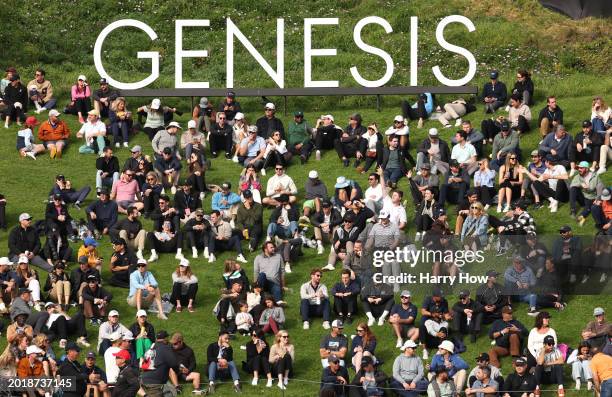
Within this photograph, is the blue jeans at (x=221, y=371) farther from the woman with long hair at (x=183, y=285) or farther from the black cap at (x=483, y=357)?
the black cap at (x=483, y=357)

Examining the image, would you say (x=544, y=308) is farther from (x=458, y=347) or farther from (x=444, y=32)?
(x=444, y=32)

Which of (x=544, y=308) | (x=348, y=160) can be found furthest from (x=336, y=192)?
(x=544, y=308)

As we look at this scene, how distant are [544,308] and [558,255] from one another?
1.29 m

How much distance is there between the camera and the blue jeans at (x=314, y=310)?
132ft

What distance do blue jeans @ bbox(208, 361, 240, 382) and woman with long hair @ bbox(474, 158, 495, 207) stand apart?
9200mm

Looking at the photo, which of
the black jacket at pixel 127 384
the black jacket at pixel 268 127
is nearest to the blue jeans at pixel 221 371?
the black jacket at pixel 127 384

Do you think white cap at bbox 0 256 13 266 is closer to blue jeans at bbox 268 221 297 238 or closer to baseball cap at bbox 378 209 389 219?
blue jeans at bbox 268 221 297 238

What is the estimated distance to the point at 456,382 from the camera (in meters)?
37.2

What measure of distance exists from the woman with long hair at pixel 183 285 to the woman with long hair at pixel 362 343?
14.2 ft

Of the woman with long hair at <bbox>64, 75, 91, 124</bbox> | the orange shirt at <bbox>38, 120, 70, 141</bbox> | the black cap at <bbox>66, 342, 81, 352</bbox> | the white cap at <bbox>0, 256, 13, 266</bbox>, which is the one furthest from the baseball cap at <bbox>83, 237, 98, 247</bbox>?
the woman with long hair at <bbox>64, 75, 91, 124</bbox>

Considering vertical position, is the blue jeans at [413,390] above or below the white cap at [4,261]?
below

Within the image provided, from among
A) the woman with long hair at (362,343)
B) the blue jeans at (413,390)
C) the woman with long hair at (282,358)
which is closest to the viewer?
the blue jeans at (413,390)

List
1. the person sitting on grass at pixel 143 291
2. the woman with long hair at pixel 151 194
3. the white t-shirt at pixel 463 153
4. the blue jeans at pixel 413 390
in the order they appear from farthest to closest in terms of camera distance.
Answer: the white t-shirt at pixel 463 153, the woman with long hair at pixel 151 194, the person sitting on grass at pixel 143 291, the blue jeans at pixel 413 390

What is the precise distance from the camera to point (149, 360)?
125 feet
